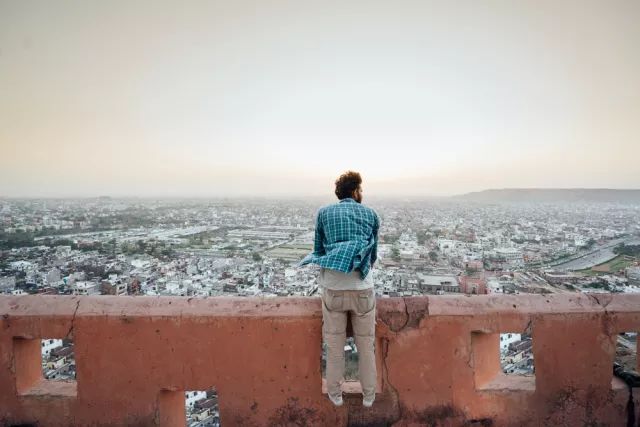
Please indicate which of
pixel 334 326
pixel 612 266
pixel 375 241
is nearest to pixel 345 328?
pixel 334 326

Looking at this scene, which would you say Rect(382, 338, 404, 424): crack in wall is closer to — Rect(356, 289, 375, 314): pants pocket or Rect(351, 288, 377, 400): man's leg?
Rect(351, 288, 377, 400): man's leg

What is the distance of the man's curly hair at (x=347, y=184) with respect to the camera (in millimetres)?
2180

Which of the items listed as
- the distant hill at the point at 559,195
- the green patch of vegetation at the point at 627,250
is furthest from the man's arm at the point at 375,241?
the distant hill at the point at 559,195

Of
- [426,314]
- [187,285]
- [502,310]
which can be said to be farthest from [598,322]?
[187,285]

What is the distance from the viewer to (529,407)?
217cm

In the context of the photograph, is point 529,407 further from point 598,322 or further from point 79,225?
point 79,225

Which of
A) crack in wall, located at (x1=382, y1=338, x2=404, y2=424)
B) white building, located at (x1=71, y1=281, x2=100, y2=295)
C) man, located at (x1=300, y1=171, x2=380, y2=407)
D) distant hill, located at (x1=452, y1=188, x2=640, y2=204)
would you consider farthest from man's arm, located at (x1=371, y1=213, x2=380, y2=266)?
distant hill, located at (x1=452, y1=188, x2=640, y2=204)

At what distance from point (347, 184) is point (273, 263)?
835 inches

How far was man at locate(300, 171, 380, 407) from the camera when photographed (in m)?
1.89

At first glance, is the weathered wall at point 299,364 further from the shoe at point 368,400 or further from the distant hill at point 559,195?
the distant hill at point 559,195

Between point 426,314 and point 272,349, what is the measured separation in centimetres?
97

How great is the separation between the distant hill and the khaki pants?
76.0 metres

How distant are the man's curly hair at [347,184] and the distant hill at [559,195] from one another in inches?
2986

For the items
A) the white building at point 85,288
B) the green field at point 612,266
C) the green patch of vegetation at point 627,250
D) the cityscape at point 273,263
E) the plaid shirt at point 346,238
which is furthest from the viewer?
the green patch of vegetation at point 627,250
